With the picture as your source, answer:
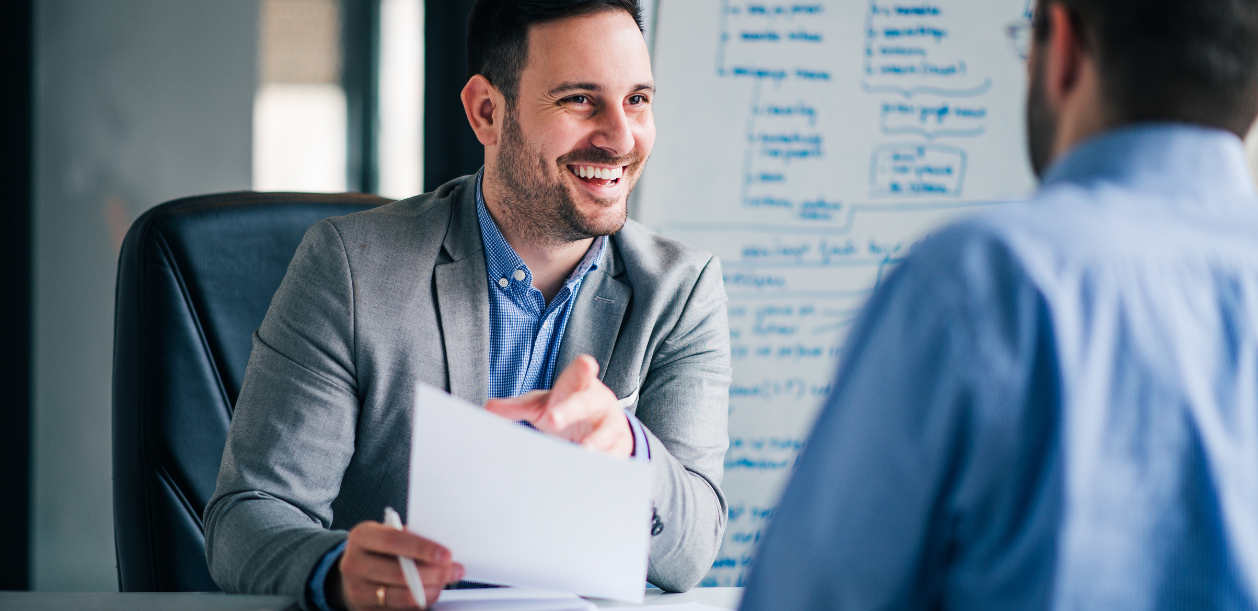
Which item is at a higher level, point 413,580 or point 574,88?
point 574,88

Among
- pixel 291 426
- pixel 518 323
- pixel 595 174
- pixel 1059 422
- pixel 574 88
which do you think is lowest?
pixel 291 426

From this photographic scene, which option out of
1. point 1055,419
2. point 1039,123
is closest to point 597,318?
point 1039,123

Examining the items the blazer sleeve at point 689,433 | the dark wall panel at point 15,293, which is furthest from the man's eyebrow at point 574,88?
the dark wall panel at point 15,293

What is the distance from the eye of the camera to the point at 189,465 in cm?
129

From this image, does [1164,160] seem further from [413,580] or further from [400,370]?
[400,370]

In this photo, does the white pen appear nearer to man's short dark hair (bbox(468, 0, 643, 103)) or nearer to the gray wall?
man's short dark hair (bbox(468, 0, 643, 103))

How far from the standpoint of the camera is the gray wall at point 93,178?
235 centimetres

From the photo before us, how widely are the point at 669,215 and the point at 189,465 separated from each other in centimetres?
113

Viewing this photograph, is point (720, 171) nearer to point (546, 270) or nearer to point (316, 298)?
point (546, 270)

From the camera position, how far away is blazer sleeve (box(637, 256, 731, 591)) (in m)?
1.03

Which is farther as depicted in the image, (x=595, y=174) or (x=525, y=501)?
(x=595, y=174)

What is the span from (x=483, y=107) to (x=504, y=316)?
381 millimetres

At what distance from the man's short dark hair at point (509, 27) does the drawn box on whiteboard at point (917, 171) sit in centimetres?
91

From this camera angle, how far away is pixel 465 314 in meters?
1.27
